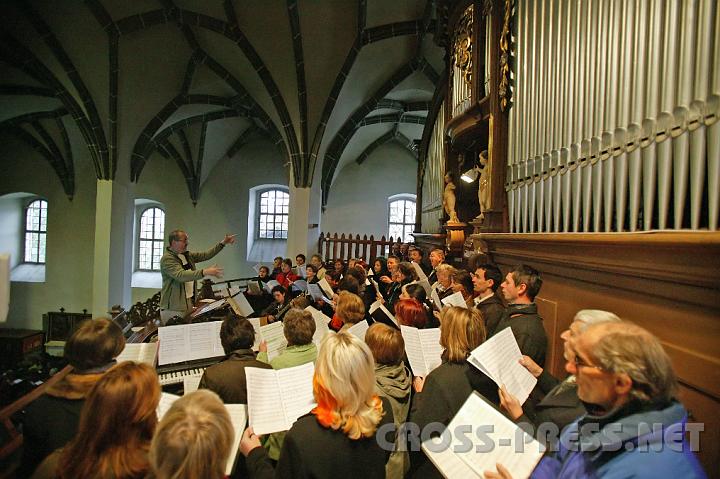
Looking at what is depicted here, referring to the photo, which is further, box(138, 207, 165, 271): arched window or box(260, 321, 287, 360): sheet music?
box(138, 207, 165, 271): arched window

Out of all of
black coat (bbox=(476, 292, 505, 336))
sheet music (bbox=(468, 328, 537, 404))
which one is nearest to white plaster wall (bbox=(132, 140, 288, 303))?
black coat (bbox=(476, 292, 505, 336))

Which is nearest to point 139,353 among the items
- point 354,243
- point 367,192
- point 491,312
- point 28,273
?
point 491,312

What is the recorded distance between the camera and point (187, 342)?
298cm

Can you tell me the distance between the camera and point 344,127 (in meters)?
11.3

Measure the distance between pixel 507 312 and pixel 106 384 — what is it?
2.26 meters

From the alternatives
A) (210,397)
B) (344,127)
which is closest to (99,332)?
(210,397)

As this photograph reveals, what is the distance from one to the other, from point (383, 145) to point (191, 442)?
596 inches

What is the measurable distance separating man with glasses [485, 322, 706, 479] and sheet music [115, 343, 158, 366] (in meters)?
2.39

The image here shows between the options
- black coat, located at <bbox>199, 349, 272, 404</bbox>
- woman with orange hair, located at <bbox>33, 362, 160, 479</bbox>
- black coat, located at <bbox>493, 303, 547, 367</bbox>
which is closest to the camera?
woman with orange hair, located at <bbox>33, 362, 160, 479</bbox>

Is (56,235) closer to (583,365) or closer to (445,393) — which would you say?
(445,393)

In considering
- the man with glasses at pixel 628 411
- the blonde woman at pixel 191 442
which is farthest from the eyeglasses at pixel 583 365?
the blonde woman at pixel 191 442

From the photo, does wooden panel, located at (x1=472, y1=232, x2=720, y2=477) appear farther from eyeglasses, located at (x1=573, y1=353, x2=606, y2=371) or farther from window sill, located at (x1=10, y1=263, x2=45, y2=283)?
window sill, located at (x1=10, y1=263, x2=45, y2=283)

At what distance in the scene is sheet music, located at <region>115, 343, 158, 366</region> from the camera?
8.34ft

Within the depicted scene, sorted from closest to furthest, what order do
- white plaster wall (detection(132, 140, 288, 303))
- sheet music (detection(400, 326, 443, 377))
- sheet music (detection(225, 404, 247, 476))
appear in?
1. sheet music (detection(225, 404, 247, 476))
2. sheet music (detection(400, 326, 443, 377))
3. white plaster wall (detection(132, 140, 288, 303))
